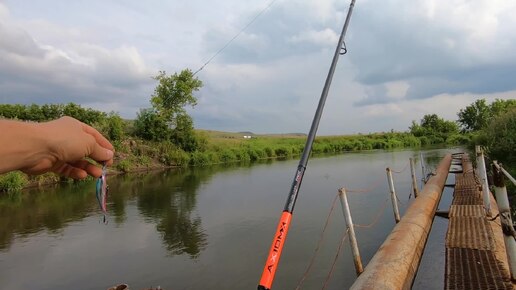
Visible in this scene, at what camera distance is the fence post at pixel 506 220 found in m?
4.69

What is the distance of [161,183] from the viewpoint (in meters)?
27.8

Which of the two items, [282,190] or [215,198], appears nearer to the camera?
[215,198]

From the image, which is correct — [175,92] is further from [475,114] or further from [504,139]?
[475,114]

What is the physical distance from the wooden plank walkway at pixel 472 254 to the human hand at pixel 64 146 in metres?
5.52

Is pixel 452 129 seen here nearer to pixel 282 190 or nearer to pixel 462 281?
pixel 282 190

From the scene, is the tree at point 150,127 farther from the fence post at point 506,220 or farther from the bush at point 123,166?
the fence post at point 506,220

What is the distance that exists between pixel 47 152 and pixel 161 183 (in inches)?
1073

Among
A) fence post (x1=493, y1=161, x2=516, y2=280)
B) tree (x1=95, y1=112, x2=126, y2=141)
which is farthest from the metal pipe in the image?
tree (x1=95, y1=112, x2=126, y2=141)

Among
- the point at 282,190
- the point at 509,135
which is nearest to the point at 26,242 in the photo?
the point at 282,190

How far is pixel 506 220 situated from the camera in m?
4.71

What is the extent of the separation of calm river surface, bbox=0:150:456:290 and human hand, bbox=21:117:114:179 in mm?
7282

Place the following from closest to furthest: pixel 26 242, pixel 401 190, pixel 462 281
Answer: pixel 462 281, pixel 26 242, pixel 401 190

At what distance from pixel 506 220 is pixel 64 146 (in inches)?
203

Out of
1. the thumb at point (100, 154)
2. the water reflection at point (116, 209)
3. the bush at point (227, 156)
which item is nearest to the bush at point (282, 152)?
the bush at point (227, 156)
